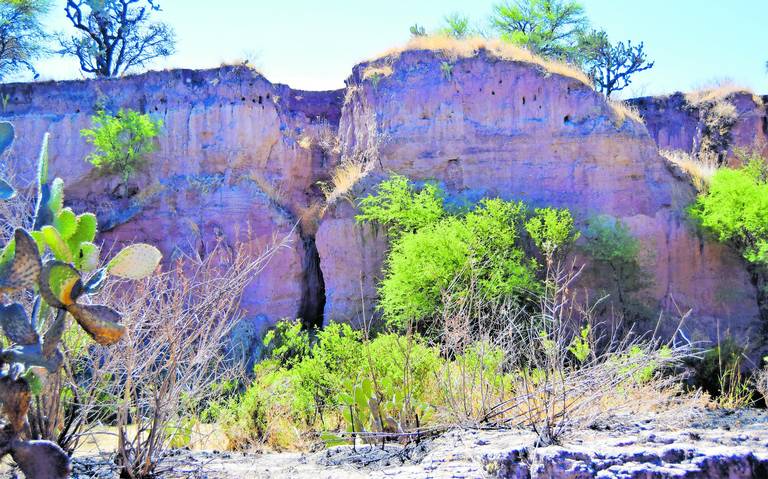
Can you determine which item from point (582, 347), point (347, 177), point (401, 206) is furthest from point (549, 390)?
point (347, 177)

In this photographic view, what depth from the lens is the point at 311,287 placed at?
64.6 ft

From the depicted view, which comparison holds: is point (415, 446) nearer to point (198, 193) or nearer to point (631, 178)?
point (631, 178)

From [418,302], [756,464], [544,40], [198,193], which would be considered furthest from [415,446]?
[544,40]

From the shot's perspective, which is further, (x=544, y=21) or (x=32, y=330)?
(x=544, y=21)

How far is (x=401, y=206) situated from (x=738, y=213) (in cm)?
698

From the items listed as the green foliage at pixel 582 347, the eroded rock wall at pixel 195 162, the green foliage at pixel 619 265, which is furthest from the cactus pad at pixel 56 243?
the eroded rock wall at pixel 195 162

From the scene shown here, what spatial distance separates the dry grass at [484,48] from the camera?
59.0ft

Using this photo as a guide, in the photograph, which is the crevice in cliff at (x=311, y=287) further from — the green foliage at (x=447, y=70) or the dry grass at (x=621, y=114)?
the dry grass at (x=621, y=114)

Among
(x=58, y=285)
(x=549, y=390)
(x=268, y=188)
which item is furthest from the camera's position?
(x=268, y=188)

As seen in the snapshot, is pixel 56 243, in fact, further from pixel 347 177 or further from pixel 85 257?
pixel 347 177

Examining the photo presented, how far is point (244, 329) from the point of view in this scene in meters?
18.3

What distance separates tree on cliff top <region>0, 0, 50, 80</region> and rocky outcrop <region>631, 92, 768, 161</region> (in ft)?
74.9

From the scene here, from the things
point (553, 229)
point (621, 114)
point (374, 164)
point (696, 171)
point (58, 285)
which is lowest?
point (553, 229)

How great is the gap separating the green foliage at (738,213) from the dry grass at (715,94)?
321 inches
